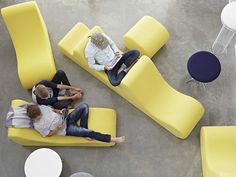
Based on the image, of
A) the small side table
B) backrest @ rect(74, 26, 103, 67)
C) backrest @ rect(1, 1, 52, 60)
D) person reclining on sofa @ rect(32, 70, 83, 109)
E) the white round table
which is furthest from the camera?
backrest @ rect(1, 1, 52, 60)

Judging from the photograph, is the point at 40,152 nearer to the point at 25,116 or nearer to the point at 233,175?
the point at 25,116

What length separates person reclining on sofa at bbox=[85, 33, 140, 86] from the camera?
17.5 ft

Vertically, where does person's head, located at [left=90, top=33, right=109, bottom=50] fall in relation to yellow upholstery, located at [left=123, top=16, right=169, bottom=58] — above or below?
above

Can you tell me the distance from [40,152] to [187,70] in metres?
2.48

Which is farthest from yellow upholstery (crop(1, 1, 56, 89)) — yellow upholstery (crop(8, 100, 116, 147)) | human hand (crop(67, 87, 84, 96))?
yellow upholstery (crop(8, 100, 116, 147))

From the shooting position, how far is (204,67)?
545cm

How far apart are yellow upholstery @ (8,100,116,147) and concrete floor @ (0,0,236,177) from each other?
19 centimetres

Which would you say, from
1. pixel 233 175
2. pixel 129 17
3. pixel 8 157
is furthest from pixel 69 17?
pixel 233 175

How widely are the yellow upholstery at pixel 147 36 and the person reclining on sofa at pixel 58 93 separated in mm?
1071

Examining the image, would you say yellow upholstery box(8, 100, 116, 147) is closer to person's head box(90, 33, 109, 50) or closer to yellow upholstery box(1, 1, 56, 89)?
yellow upholstery box(1, 1, 56, 89)

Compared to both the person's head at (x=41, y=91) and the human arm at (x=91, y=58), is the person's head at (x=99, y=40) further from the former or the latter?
the person's head at (x=41, y=91)

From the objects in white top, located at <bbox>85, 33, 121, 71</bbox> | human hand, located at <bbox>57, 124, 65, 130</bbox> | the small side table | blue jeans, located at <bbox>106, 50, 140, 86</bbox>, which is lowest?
human hand, located at <bbox>57, 124, 65, 130</bbox>

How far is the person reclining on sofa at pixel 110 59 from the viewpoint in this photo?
534 cm

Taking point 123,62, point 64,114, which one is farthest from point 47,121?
point 123,62
